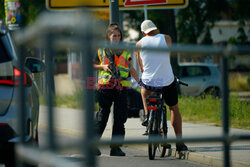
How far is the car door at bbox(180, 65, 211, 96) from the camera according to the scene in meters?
19.5

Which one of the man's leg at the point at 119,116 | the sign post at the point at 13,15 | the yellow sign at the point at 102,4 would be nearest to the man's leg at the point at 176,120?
the man's leg at the point at 119,116

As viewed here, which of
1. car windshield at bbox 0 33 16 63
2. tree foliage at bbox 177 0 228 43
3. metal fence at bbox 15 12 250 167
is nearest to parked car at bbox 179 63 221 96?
tree foliage at bbox 177 0 228 43

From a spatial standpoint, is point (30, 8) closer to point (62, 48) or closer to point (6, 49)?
point (6, 49)

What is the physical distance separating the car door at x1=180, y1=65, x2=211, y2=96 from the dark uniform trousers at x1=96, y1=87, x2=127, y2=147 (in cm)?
→ 1237

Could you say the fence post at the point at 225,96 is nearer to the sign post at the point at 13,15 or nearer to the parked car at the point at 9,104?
the parked car at the point at 9,104

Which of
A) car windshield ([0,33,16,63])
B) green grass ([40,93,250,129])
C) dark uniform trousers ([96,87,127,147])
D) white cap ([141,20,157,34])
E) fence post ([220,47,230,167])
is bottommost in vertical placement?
green grass ([40,93,250,129])

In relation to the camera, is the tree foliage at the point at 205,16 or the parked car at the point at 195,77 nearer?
the tree foliage at the point at 205,16

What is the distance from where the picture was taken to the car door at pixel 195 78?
64.1 feet

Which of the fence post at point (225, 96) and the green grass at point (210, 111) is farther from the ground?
the fence post at point (225, 96)

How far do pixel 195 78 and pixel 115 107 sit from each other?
13.0 m

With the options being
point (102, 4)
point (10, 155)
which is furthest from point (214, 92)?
point (10, 155)

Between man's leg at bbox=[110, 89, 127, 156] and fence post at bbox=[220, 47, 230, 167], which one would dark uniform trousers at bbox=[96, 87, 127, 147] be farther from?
fence post at bbox=[220, 47, 230, 167]

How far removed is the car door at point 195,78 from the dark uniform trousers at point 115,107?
1237 cm

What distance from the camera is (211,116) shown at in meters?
11.5
